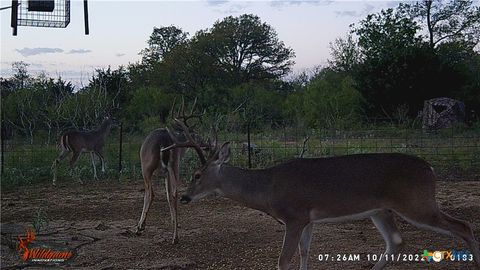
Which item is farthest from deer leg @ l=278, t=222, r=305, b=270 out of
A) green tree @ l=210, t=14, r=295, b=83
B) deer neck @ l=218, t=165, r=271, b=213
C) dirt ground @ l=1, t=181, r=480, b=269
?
green tree @ l=210, t=14, r=295, b=83

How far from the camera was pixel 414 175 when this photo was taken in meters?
5.24

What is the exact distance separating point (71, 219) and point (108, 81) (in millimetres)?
21046

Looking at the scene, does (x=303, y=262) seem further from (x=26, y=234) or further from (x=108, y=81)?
(x=108, y=81)

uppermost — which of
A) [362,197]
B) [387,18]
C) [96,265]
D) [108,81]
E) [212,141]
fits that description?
[387,18]

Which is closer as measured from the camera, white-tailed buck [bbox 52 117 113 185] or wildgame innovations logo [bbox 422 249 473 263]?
wildgame innovations logo [bbox 422 249 473 263]

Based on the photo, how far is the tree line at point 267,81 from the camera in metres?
23.5

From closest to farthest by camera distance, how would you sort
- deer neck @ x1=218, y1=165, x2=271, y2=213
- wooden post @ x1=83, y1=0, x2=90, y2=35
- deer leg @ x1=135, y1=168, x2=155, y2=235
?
deer neck @ x1=218, y1=165, x2=271, y2=213 → wooden post @ x1=83, y1=0, x2=90, y2=35 → deer leg @ x1=135, y1=168, x2=155, y2=235

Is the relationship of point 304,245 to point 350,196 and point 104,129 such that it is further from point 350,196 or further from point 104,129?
point 104,129

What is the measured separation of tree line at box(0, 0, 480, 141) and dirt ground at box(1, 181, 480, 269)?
34.4 ft

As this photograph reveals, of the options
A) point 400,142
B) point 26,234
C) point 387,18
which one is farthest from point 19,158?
point 387,18

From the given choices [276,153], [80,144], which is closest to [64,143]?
[80,144]

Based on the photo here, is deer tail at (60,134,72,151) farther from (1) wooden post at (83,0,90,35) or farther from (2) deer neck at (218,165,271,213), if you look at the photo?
(2) deer neck at (218,165,271,213)

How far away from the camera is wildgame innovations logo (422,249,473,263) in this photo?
5.85 m

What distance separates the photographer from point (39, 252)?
6641 mm
